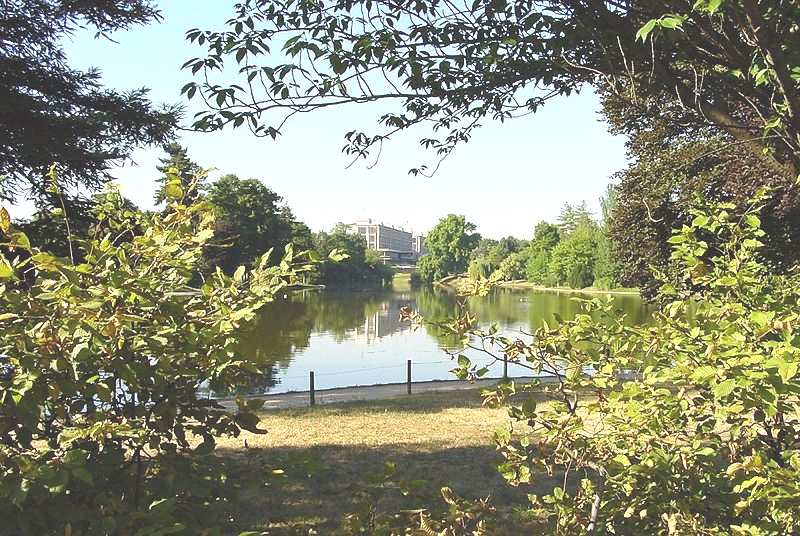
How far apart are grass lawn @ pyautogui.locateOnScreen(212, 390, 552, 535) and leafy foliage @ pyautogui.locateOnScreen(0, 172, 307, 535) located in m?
0.26

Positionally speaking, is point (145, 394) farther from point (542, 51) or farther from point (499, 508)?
point (499, 508)

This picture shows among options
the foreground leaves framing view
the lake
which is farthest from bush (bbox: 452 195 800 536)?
the lake

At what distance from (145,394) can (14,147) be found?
22.8 ft

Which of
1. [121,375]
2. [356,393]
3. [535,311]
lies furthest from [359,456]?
[535,311]

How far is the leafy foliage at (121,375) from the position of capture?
4.66 ft

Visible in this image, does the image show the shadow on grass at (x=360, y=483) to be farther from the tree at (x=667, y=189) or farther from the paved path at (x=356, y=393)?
the tree at (x=667, y=189)

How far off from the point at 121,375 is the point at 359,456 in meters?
5.59

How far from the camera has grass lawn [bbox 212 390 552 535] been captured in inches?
176

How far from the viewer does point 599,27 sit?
9.51 ft

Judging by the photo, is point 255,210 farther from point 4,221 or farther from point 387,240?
point 387,240

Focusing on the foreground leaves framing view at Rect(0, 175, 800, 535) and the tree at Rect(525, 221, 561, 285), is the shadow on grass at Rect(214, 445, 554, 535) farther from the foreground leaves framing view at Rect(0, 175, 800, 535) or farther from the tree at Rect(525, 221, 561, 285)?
the tree at Rect(525, 221, 561, 285)

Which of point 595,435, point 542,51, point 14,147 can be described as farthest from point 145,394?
point 14,147

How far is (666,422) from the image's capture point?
91.2 inches

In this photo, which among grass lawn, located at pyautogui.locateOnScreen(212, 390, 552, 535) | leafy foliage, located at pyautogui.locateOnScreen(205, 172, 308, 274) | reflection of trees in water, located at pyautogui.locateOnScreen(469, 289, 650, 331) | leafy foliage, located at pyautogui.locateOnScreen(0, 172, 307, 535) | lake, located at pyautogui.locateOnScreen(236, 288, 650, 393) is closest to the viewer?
leafy foliage, located at pyautogui.locateOnScreen(0, 172, 307, 535)
